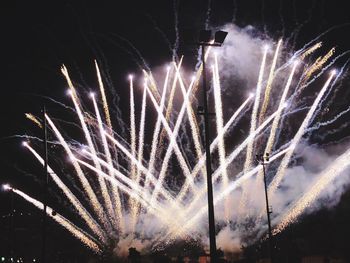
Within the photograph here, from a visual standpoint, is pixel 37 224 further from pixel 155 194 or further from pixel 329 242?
pixel 329 242

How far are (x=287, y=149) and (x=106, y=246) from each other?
36448mm

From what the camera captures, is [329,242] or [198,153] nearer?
[198,153]

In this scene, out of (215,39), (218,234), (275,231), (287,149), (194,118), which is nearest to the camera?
(215,39)

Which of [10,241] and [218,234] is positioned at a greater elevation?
[218,234]

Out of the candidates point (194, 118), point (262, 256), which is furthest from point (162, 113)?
point (262, 256)

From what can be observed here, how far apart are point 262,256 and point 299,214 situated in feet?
26.8

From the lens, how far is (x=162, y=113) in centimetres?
2756

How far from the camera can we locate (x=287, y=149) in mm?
29422

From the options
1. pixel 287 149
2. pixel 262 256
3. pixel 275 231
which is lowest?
pixel 262 256

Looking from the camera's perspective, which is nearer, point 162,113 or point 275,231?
point 162,113

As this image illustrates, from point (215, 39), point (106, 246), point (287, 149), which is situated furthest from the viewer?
point (106, 246)

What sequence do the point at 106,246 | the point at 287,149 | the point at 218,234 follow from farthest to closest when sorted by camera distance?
1. the point at 106,246
2. the point at 218,234
3. the point at 287,149

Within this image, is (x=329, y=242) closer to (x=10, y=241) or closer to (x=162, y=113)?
(x=162, y=113)

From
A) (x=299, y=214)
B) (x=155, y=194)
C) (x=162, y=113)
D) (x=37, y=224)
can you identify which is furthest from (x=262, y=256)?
(x=37, y=224)
